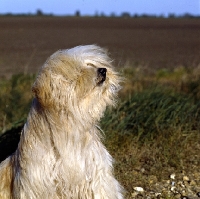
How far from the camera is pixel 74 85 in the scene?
440 centimetres

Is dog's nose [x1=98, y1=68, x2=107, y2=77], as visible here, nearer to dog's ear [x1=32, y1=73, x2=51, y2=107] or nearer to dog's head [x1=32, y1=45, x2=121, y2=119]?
dog's head [x1=32, y1=45, x2=121, y2=119]

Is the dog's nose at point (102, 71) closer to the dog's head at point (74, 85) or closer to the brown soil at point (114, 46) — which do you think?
the dog's head at point (74, 85)

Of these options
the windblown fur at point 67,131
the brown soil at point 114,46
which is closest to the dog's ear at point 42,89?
the windblown fur at point 67,131

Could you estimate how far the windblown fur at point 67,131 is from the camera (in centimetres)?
437

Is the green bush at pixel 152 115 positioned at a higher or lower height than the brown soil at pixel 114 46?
higher

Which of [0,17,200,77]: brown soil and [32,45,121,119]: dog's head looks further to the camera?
[0,17,200,77]: brown soil

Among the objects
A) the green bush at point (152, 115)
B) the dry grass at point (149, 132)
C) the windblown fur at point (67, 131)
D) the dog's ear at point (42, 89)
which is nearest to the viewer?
the dog's ear at point (42, 89)

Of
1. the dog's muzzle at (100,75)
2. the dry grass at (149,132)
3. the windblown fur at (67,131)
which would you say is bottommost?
the dry grass at (149,132)

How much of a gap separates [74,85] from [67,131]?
0.43 meters

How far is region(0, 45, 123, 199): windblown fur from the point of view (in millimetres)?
4371

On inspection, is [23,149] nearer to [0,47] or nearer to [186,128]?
[186,128]

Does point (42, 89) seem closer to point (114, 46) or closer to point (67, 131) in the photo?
point (67, 131)

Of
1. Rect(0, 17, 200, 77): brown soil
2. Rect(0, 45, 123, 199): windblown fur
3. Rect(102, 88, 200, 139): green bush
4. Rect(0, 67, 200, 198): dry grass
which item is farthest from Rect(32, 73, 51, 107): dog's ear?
Rect(0, 17, 200, 77): brown soil

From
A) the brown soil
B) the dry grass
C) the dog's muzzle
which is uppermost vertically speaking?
the dog's muzzle
